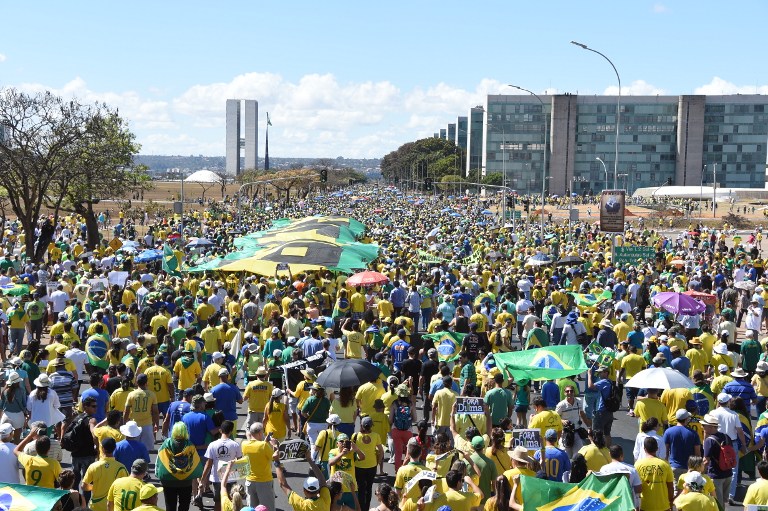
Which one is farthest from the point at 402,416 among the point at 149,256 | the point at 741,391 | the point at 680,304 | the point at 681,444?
the point at 149,256

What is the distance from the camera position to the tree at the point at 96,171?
3831 centimetres

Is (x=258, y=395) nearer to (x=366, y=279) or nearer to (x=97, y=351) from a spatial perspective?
(x=97, y=351)

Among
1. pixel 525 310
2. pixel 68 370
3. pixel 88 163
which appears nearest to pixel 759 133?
pixel 88 163

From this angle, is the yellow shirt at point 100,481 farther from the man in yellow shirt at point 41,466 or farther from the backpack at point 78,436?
the backpack at point 78,436

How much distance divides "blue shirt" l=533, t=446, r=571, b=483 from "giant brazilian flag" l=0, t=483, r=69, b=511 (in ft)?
14.9

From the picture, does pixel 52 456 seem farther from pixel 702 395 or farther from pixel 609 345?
pixel 609 345

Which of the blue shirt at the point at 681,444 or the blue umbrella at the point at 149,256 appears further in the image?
the blue umbrella at the point at 149,256

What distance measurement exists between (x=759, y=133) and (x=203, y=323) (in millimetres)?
138782

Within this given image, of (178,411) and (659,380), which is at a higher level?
(659,380)

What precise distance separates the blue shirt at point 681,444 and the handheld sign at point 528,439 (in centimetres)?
155

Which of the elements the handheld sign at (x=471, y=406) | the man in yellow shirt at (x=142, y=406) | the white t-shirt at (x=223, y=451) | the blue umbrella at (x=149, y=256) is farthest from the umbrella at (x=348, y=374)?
the blue umbrella at (x=149, y=256)

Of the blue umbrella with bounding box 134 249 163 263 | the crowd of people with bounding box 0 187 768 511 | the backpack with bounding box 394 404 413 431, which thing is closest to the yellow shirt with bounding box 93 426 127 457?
the crowd of people with bounding box 0 187 768 511

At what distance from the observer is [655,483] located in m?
8.71

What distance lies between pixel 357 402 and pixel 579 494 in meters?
4.12
